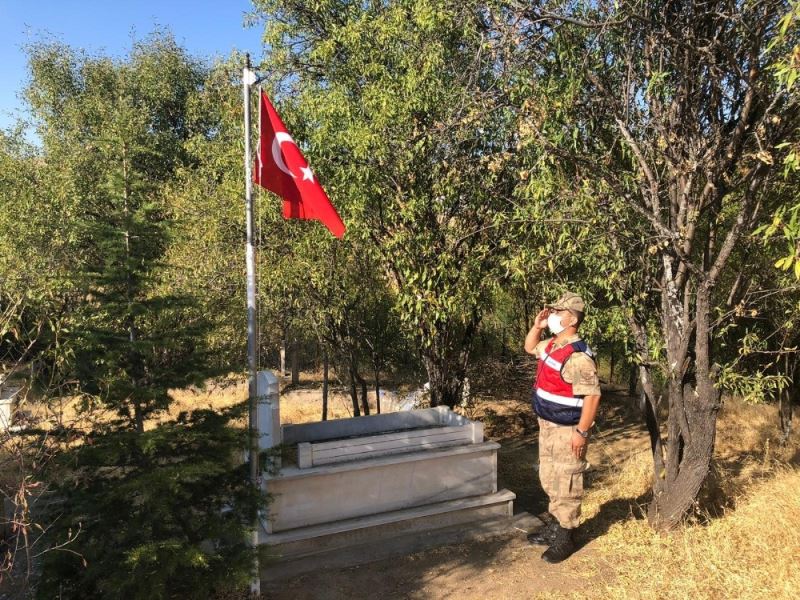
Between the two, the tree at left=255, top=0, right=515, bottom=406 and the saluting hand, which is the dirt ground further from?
the tree at left=255, top=0, right=515, bottom=406

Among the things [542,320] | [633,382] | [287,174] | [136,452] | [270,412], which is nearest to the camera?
[136,452]

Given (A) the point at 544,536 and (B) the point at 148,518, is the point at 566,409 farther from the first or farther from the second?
(B) the point at 148,518

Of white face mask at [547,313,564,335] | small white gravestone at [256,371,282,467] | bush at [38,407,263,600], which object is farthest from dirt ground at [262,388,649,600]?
white face mask at [547,313,564,335]

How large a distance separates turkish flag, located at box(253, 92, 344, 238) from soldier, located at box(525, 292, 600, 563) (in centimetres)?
204

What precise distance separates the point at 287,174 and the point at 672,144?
129 inches

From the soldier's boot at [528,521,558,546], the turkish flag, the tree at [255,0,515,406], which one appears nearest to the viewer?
the turkish flag

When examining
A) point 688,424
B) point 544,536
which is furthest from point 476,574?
point 688,424

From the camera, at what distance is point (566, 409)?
484cm

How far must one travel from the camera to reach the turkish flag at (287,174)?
4434 millimetres

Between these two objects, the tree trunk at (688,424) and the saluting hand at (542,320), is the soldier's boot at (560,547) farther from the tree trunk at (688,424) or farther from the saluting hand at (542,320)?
the saluting hand at (542,320)

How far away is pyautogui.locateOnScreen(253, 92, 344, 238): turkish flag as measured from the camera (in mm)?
4434

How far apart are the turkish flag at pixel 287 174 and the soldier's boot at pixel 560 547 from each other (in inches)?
123

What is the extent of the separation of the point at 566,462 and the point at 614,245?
6.55 ft

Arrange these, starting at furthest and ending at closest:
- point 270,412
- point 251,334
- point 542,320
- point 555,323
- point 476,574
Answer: point 270,412, point 542,320, point 555,323, point 476,574, point 251,334
